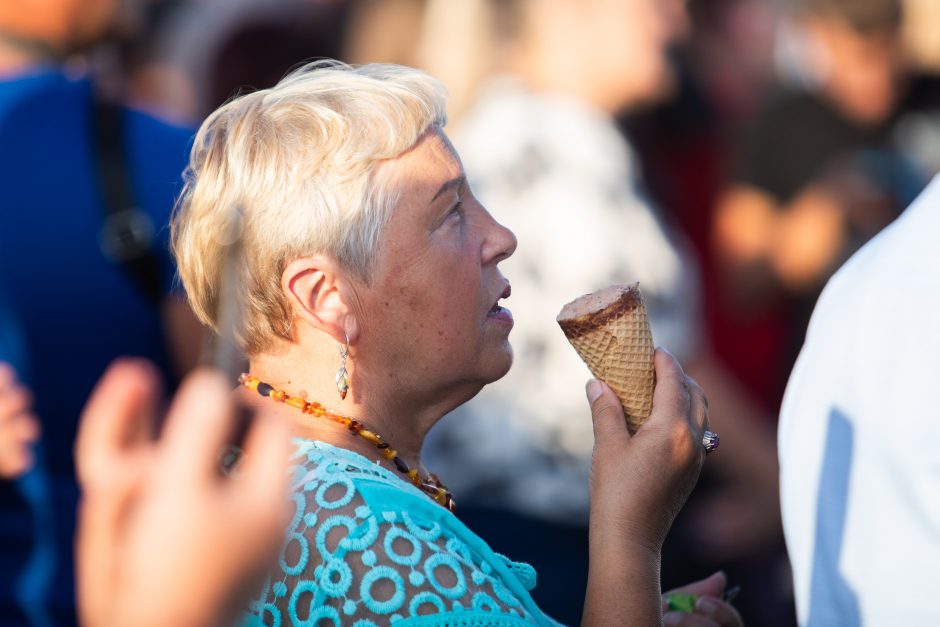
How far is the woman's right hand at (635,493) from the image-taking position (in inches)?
71.2

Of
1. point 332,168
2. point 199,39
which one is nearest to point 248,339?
point 332,168

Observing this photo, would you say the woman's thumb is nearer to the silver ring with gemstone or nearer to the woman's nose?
the silver ring with gemstone

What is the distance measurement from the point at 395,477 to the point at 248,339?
38 cm

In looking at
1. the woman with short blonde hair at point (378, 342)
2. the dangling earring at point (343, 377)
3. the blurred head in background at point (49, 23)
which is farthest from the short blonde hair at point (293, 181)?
the blurred head in background at point (49, 23)

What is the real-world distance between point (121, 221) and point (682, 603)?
1.43m

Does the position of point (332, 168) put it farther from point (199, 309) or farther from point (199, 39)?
point (199, 39)

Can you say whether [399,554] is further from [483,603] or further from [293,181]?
[293,181]

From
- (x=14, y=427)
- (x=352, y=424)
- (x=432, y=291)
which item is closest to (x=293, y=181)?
(x=432, y=291)

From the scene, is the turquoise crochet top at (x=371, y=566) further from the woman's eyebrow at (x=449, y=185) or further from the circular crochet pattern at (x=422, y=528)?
the woman's eyebrow at (x=449, y=185)

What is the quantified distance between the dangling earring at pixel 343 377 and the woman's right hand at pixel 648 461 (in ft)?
1.40

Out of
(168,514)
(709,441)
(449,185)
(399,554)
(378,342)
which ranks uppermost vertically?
(449,185)

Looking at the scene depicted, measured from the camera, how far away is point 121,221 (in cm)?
253

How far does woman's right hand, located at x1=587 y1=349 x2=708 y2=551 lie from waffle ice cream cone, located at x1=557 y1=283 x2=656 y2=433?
21 mm

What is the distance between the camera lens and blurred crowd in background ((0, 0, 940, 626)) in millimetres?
2533
